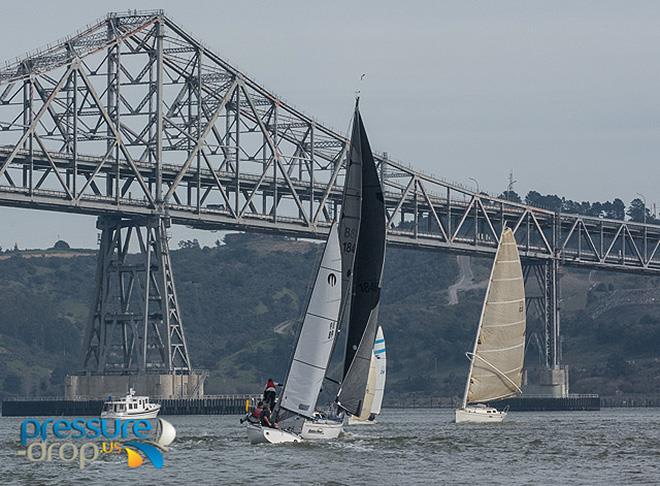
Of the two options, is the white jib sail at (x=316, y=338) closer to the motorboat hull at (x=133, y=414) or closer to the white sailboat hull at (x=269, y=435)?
the white sailboat hull at (x=269, y=435)

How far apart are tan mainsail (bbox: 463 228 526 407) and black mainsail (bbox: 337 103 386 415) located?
97.8 feet

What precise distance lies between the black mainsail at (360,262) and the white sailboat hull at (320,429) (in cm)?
115

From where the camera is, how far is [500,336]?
10838 centimetres

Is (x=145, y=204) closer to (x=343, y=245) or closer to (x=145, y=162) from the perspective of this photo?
(x=145, y=162)

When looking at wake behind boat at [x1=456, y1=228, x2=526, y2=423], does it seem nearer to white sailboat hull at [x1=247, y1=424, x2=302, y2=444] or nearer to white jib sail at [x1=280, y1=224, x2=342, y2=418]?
white jib sail at [x1=280, y1=224, x2=342, y2=418]

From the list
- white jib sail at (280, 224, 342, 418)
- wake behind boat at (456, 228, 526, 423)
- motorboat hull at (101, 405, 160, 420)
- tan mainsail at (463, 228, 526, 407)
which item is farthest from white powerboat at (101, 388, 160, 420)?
white jib sail at (280, 224, 342, 418)

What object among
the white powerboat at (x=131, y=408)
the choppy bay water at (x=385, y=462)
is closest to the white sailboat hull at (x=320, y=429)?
the choppy bay water at (x=385, y=462)

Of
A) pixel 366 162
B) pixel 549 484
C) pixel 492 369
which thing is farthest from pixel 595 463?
pixel 492 369

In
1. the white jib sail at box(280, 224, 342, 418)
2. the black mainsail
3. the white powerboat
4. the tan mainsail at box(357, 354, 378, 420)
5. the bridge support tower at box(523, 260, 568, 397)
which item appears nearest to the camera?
the white jib sail at box(280, 224, 342, 418)

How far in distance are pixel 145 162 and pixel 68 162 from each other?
772cm

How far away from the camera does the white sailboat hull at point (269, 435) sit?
74812 millimetres

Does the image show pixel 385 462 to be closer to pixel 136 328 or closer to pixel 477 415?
pixel 477 415

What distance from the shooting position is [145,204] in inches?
5310

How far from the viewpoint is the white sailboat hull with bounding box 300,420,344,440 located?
7669 cm
